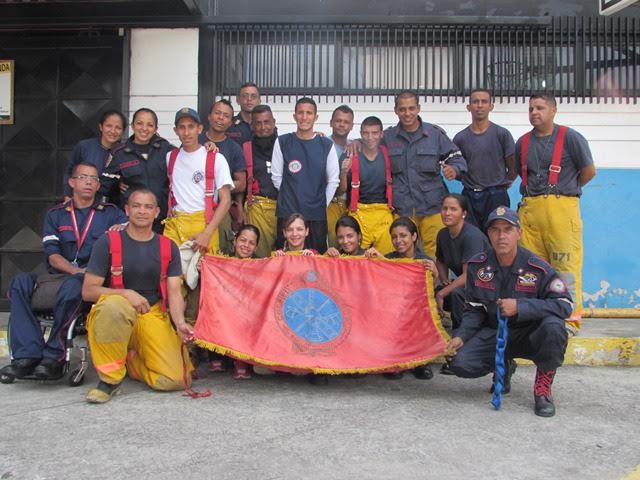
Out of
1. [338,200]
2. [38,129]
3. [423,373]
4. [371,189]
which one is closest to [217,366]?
[423,373]

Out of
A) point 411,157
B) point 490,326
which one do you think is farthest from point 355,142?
point 490,326

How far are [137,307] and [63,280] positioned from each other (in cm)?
74

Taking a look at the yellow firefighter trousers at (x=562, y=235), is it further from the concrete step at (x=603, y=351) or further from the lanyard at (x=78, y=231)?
the lanyard at (x=78, y=231)

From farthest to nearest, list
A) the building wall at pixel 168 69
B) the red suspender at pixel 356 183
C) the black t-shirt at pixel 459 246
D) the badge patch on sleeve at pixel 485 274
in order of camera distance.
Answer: the building wall at pixel 168 69 < the red suspender at pixel 356 183 < the black t-shirt at pixel 459 246 < the badge patch on sleeve at pixel 485 274

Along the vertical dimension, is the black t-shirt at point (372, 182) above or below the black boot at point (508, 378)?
above

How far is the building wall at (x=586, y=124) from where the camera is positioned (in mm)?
6922

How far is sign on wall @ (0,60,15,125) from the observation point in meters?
7.07

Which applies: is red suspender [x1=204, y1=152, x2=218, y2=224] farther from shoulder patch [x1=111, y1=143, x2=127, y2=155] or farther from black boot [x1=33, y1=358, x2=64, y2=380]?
black boot [x1=33, y1=358, x2=64, y2=380]

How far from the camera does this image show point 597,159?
22.8 feet

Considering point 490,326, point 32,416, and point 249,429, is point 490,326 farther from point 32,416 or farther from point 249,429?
point 32,416

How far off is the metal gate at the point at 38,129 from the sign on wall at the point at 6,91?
0.06 m

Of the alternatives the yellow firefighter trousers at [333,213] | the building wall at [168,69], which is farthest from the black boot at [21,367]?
the building wall at [168,69]

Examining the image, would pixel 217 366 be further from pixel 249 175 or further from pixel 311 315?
pixel 249 175

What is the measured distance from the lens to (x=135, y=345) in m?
4.33
